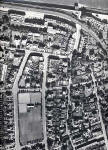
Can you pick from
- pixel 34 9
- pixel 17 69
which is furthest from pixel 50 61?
pixel 34 9

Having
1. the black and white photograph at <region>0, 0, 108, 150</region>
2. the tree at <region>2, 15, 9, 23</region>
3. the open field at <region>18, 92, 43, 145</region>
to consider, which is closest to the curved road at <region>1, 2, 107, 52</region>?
the black and white photograph at <region>0, 0, 108, 150</region>

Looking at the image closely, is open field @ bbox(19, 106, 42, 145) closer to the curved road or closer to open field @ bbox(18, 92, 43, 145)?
open field @ bbox(18, 92, 43, 145)

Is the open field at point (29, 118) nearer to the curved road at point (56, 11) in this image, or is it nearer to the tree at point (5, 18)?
the tree at point (5, 18)

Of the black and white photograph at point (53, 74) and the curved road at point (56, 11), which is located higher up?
the curved road at point (56, 11)

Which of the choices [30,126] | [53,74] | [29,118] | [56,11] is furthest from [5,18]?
[30,126]

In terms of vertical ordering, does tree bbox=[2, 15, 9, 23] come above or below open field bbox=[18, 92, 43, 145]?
above

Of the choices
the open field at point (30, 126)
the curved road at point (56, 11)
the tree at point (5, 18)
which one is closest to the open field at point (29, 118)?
the open field at point (30, 126)

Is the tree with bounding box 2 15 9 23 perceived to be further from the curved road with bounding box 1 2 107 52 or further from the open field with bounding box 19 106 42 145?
the open field with bounding box 19 106 42 145

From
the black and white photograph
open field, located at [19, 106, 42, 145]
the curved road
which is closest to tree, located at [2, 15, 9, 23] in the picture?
the black and white photograph

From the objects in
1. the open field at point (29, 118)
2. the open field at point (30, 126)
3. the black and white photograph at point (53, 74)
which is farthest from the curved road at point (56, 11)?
the open field at point (30, 126)
